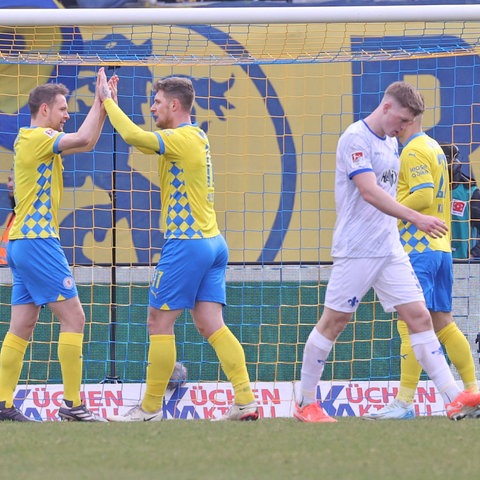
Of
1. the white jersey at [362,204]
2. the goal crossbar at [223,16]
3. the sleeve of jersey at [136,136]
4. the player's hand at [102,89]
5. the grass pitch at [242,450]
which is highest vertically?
the goal crossbar at [223,16]

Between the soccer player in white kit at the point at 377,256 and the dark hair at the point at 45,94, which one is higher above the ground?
the dark hair at the point at 45,94

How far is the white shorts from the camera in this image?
6.21 metres

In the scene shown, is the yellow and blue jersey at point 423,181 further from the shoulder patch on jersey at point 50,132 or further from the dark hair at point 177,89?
the shoulder patch on jersey at point 50,132

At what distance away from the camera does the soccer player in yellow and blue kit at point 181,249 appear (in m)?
6.46

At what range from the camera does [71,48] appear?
32.2 ft

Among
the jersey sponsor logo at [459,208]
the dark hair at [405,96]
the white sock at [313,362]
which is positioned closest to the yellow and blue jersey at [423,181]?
the dark hair at [405,96]

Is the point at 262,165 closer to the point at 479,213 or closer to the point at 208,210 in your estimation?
the point at 479,213

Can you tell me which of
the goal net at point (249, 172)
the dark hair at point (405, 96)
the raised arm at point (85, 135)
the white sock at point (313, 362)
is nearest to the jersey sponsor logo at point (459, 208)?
the goal net at point (249, 172)

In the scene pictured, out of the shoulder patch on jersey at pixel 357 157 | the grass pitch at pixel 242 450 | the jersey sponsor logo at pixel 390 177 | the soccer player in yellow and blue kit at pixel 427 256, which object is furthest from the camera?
the soccer player in yellow and blue kit at pixel 427 256

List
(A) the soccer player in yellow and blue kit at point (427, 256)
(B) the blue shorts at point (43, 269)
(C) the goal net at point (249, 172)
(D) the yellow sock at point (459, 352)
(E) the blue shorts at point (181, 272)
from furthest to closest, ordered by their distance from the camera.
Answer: (C) the goal net at point (249, 172) < (D) the yellow sock at point (459, 352) < (A) the soccer player in yellow and blue kit at point (427, 256) < (B) the blue shorts at point (43, 269) < (E) the blue shorts at point (181, 272)

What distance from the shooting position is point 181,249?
6.46 metres

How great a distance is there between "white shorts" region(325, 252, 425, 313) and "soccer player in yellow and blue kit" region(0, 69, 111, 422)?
155cm

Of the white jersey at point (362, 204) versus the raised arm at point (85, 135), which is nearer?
the white jersey at point (362, 204)

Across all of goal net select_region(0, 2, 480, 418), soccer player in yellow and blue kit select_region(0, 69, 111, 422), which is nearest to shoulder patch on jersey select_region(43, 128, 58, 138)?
soccer player in yellow and blue kit select_region(0, 69, 111, 422)
